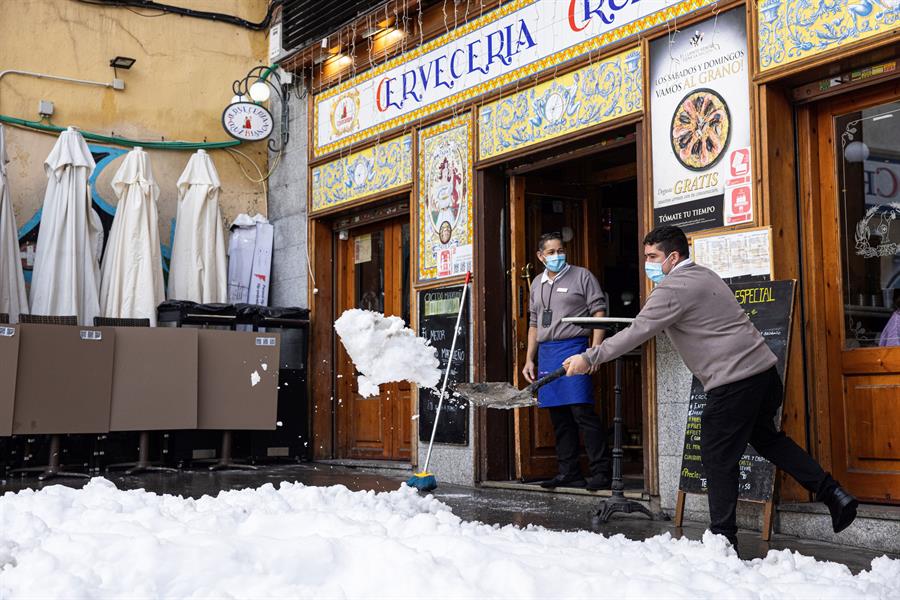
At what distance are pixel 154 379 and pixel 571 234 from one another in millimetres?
4196

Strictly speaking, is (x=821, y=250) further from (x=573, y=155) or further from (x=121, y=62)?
(x=121, y=62)

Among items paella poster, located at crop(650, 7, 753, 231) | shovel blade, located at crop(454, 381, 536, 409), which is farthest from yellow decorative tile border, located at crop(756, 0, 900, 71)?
shovel blade, located at crop(454, 381, 536, 409)

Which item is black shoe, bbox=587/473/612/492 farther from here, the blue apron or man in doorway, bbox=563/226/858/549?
man in doorway, bbox=563/226/858/549

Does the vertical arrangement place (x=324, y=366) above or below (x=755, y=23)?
below

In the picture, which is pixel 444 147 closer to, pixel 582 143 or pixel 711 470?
pixel 582 143

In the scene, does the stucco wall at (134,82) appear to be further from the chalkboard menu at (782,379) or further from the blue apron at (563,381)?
the chalkboard menu at (782,379)

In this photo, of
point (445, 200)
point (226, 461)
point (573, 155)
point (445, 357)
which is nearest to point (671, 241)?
point (573, 155)

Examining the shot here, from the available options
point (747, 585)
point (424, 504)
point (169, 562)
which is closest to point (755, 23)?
point (424, 504)

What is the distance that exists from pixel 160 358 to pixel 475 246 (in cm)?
329

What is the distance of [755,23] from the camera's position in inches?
253

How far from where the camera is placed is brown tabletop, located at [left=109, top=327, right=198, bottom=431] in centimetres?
938

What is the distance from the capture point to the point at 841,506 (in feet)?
16.3

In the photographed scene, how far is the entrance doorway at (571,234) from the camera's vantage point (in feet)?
28.4

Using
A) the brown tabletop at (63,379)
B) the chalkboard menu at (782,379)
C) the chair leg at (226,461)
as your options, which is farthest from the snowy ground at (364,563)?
the chair leg at (226,461)
